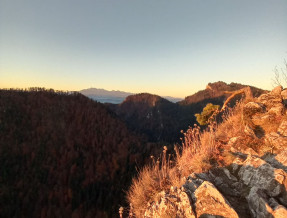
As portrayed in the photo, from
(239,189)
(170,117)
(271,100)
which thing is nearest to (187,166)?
(239,189)

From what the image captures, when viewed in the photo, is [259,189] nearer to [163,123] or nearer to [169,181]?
[169,181]

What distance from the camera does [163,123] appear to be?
571ft

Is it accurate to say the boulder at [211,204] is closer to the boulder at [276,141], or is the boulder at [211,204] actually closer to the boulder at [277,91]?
the boulder at [276,141]

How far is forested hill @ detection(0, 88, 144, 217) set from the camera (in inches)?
2021

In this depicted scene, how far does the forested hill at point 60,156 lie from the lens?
A: 51344mm

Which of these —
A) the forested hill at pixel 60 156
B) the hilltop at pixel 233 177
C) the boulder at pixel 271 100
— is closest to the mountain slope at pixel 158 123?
the forested hill at pixel 60 156

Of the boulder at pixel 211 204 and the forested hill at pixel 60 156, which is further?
the forested hill at pixel 60 156

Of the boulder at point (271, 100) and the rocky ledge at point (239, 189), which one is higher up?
the boulder at point (271, 100)

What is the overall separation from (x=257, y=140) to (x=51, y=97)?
10682 centimetres

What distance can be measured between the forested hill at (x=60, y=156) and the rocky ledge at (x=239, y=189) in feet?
178

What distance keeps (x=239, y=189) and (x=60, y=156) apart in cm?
7849

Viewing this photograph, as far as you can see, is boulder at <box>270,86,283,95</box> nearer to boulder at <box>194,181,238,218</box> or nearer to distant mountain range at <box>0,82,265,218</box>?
boulder at <box>194,181,238,218</box>

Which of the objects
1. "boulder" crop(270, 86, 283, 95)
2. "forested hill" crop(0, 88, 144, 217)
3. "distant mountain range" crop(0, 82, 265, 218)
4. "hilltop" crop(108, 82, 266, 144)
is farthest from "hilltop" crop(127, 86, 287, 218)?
"hilltop" crop(108, 82, 266, 144)

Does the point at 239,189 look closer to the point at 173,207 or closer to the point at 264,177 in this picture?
the point at 264,177
